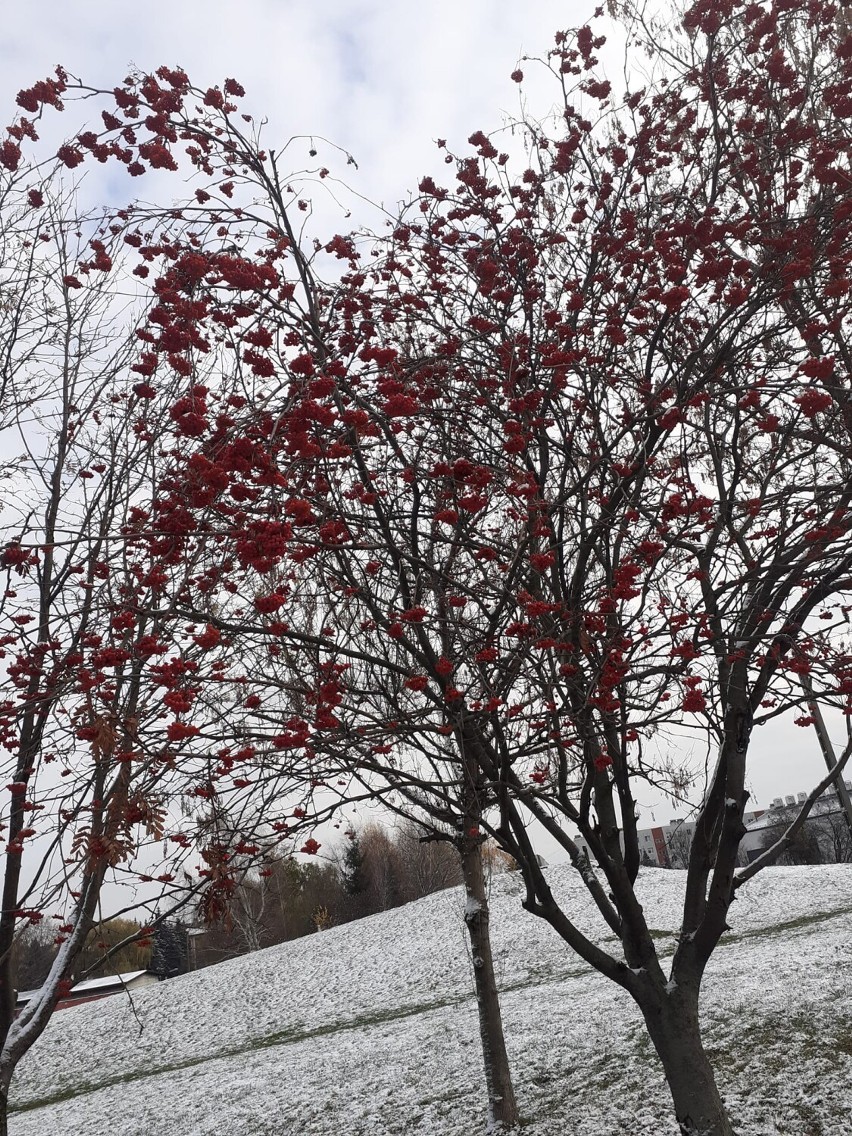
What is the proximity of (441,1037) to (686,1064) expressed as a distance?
23.8 feet

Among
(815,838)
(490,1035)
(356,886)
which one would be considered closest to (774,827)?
(815,838)

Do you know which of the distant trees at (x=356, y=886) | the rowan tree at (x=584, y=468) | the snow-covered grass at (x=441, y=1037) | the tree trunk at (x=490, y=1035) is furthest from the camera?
the distant trees at (x=356, y=886)

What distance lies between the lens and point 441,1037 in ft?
35.0

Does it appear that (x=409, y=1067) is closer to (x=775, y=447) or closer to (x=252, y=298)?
(x=775, y=447)

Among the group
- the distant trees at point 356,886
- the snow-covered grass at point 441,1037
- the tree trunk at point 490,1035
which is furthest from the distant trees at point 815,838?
the tree trunk at point 490,1035

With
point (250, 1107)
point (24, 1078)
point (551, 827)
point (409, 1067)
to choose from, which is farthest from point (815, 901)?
point (24, 1078)

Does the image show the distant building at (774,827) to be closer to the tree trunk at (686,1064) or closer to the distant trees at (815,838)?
the distant trees at (815,838)

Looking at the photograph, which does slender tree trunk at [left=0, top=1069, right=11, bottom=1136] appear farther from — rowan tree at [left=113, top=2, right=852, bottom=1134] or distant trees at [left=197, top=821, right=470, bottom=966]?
distant trees at [left=197, top=821, right=470, bottom=966]

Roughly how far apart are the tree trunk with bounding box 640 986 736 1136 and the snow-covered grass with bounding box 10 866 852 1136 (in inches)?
68.5

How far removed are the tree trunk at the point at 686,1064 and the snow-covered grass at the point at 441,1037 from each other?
174 centimetres

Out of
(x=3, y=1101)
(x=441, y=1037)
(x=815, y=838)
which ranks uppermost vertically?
(x=3, y=1101)

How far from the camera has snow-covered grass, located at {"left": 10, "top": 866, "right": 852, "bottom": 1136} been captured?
6922 mm

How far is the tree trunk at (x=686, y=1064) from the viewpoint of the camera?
14.3 feet

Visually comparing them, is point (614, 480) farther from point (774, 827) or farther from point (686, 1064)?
point (774, 827)
